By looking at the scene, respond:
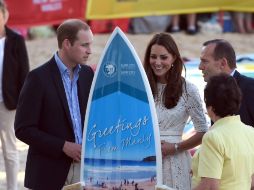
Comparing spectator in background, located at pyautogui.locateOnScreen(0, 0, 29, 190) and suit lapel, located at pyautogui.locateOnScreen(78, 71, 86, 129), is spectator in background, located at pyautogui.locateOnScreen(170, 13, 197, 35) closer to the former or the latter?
spectator in background, located at pyautogui.locateOnScreen(0, 0, 29, 190)

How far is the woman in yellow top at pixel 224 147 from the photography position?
401 cm

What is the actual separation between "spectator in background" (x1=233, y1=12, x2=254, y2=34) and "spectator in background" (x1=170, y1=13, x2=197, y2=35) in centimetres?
66

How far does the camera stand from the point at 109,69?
4.78 meters

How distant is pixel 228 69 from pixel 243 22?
10.3 meters

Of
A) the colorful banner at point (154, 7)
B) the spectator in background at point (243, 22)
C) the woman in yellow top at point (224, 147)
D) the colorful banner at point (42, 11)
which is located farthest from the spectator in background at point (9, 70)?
the spectator in background at point (243, 22)

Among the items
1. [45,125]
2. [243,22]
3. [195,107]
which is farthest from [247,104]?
[243,22]

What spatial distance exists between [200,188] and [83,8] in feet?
31.5

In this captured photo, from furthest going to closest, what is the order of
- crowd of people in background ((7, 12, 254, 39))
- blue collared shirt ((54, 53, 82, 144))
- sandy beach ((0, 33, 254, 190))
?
crowd of people in background ((7, 12, 254, 39)), sandy beach ((0, 33, 254, 190)), blue collared shirt ((54, 53, 82, 144))

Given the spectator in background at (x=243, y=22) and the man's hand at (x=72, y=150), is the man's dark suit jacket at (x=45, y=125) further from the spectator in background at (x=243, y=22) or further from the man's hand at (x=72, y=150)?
the spectator in background at (x=243, y=22)

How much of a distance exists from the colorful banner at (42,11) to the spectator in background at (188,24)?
5.89 ft

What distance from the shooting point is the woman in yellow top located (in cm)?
401

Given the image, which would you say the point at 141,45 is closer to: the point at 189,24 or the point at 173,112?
the point at 189,24

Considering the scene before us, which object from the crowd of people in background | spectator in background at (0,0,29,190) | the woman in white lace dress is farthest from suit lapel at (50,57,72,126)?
the crowd of people in background

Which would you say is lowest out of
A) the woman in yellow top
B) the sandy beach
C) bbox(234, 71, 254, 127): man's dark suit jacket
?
the woman in yellow top
